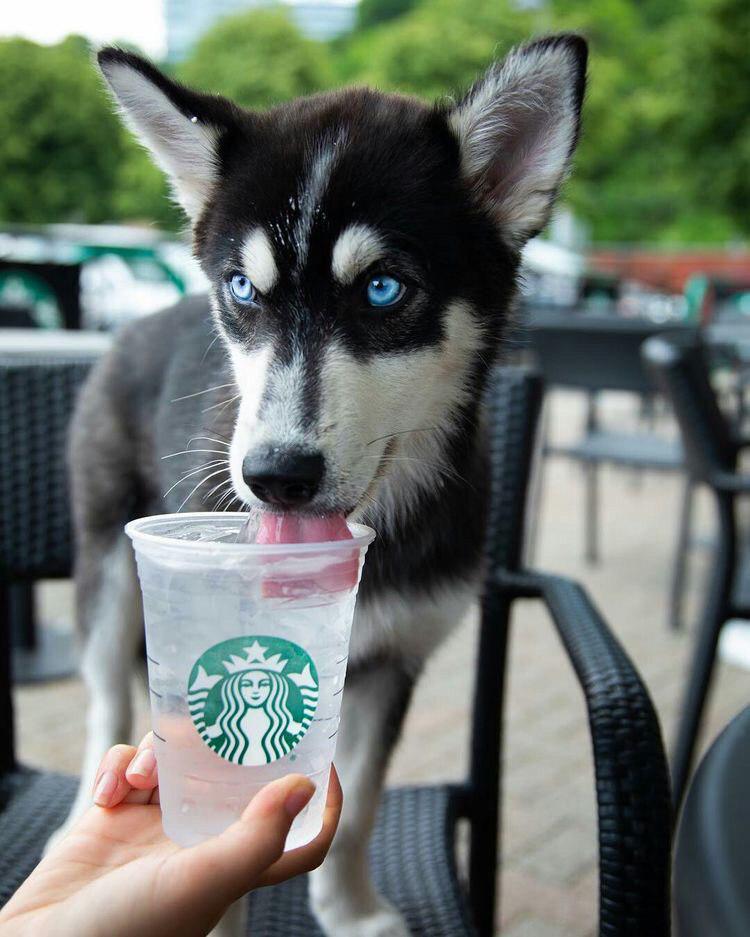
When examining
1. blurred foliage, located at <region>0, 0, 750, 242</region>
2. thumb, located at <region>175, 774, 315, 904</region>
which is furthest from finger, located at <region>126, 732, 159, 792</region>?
blurred foliage, located at <region>0, 0, 750, 242</region>

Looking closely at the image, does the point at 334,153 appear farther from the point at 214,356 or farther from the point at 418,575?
the point at 418,575

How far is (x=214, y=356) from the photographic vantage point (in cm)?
184

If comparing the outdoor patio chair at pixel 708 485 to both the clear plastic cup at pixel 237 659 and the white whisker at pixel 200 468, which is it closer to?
the white whisker at pixel 200 468

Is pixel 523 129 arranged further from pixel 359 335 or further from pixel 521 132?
pixel 359 335

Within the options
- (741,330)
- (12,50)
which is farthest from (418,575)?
(12,50)

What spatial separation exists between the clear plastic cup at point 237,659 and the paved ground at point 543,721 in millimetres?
939

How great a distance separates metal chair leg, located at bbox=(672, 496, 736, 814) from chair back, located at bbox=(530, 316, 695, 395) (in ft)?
7.22

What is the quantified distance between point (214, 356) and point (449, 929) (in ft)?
3.65

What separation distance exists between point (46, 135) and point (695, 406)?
10538 mm

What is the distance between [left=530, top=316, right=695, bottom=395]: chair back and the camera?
4.96 metres

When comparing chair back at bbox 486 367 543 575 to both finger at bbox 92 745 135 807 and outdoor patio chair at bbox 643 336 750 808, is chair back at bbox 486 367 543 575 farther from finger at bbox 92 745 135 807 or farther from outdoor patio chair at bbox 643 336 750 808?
finger at bbox 92 745 135 807

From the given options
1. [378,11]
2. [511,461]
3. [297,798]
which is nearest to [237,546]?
[297,798]

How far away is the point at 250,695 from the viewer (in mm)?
928

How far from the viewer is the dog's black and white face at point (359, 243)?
130 centimetres
